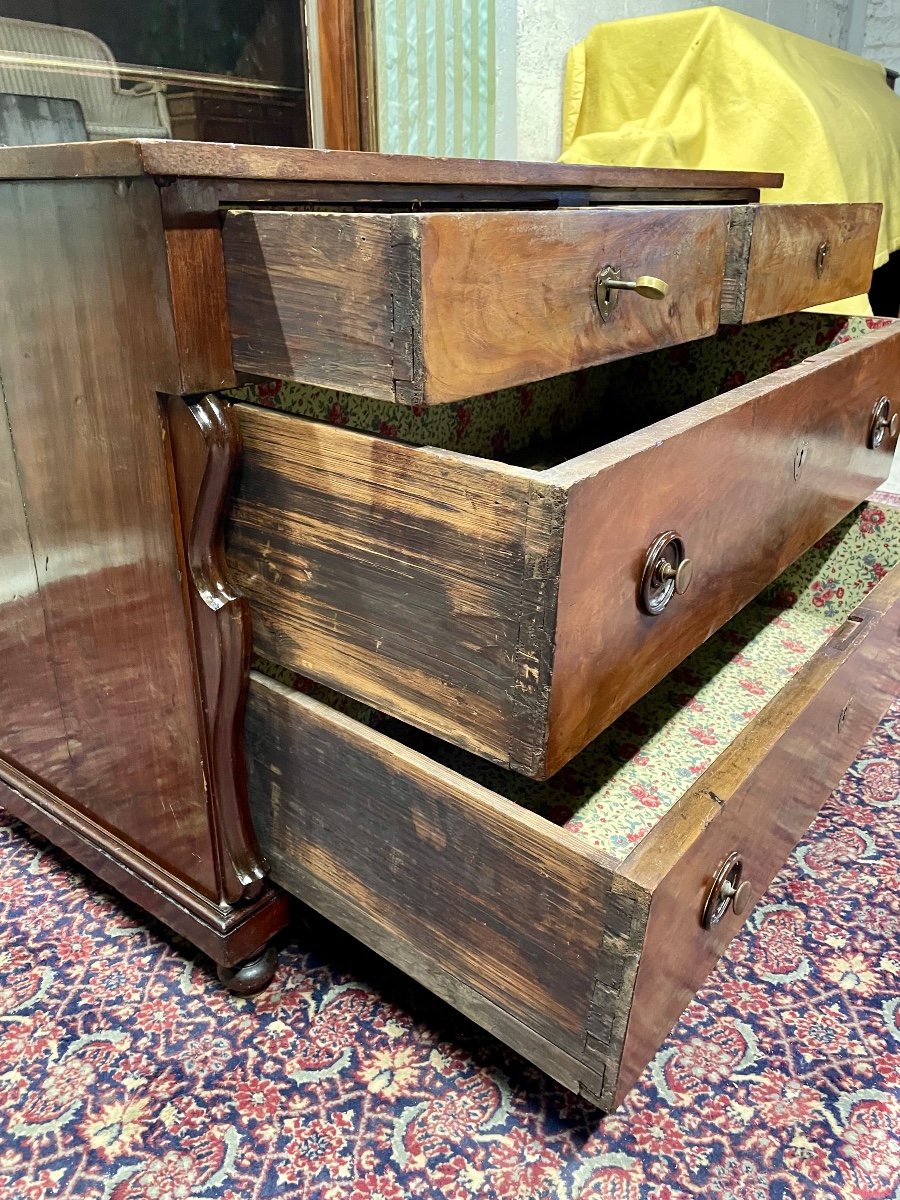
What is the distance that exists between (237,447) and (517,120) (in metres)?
1.34

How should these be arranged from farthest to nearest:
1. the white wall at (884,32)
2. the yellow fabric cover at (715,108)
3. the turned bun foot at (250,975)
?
the white wall at (884,32)
the yellow fabric cover at (715,108)
the turned bun foot at (250,975)

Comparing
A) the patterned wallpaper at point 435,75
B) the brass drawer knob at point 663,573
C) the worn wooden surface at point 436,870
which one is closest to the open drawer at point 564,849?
the worn wooden surface at point 436,870

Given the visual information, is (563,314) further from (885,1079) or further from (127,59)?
(127,59)

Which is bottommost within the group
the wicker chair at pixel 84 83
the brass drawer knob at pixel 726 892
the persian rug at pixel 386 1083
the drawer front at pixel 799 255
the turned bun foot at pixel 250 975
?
the persian rug at pixel 386 1083

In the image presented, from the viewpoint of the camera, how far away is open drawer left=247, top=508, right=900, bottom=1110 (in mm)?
523

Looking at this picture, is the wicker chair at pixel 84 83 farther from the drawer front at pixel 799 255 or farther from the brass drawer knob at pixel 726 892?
the brass drawer knob at pixel 726 892

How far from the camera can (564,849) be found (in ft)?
1.68

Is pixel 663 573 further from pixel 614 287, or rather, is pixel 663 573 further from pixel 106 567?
pixel 106 567

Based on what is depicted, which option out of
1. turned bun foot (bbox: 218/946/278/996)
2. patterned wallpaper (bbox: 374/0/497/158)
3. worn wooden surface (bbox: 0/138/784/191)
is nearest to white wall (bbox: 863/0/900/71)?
patterned wallpaper (bbox: 374/0/497/158)

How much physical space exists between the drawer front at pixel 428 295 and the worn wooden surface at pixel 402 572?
47mm

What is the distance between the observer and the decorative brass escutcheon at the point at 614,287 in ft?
1.82

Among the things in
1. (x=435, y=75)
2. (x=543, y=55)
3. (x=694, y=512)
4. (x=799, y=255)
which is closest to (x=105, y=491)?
(x=694, y=512)

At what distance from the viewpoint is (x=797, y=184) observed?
5.15 feet

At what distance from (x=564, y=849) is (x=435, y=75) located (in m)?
Result: 1.34
